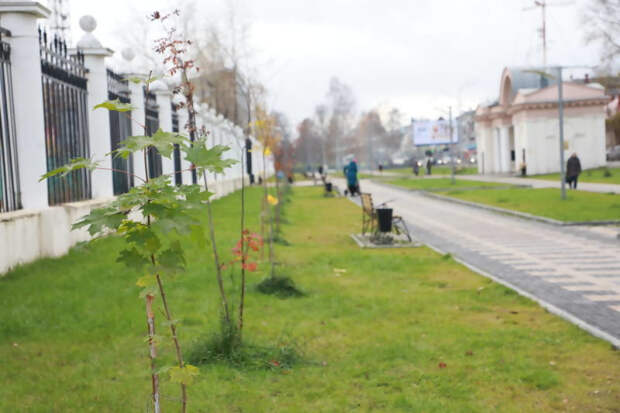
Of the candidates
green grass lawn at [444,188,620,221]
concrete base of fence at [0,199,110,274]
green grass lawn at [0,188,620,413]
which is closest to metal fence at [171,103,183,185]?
concrete base of fence at [0,199,110,274]

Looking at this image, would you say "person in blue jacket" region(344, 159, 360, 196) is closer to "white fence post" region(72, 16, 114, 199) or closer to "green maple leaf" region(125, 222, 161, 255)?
"white fence post" region(72, 16, 114, 199)

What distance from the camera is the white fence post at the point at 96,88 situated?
11.0m

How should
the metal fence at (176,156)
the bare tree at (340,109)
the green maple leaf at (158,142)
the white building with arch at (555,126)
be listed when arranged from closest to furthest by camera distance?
the green maple leaf at (158,142), the metal fence at (176,156), the white building with arch at (555,126), the bare tree at (340,109)

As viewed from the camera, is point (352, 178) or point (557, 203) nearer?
point (557, 203)

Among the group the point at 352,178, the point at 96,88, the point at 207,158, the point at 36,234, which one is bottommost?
the point at 36,234

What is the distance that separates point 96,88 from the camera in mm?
10984

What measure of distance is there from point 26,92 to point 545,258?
26.7 feet

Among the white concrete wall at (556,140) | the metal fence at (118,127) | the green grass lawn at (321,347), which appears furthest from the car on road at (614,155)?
the green grass lawn at (321,347)

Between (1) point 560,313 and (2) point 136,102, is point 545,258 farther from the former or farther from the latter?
(2) point 136,102

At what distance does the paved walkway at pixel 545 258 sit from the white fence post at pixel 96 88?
534 centimetres

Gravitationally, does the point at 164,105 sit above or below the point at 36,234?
above

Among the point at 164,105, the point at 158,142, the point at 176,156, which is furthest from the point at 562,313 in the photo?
the point at 176,156

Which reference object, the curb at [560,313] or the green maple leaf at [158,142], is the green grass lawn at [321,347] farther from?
the green maple leaf at [158,142]

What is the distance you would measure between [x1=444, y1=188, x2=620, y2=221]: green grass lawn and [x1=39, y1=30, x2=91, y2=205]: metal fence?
11504mm
